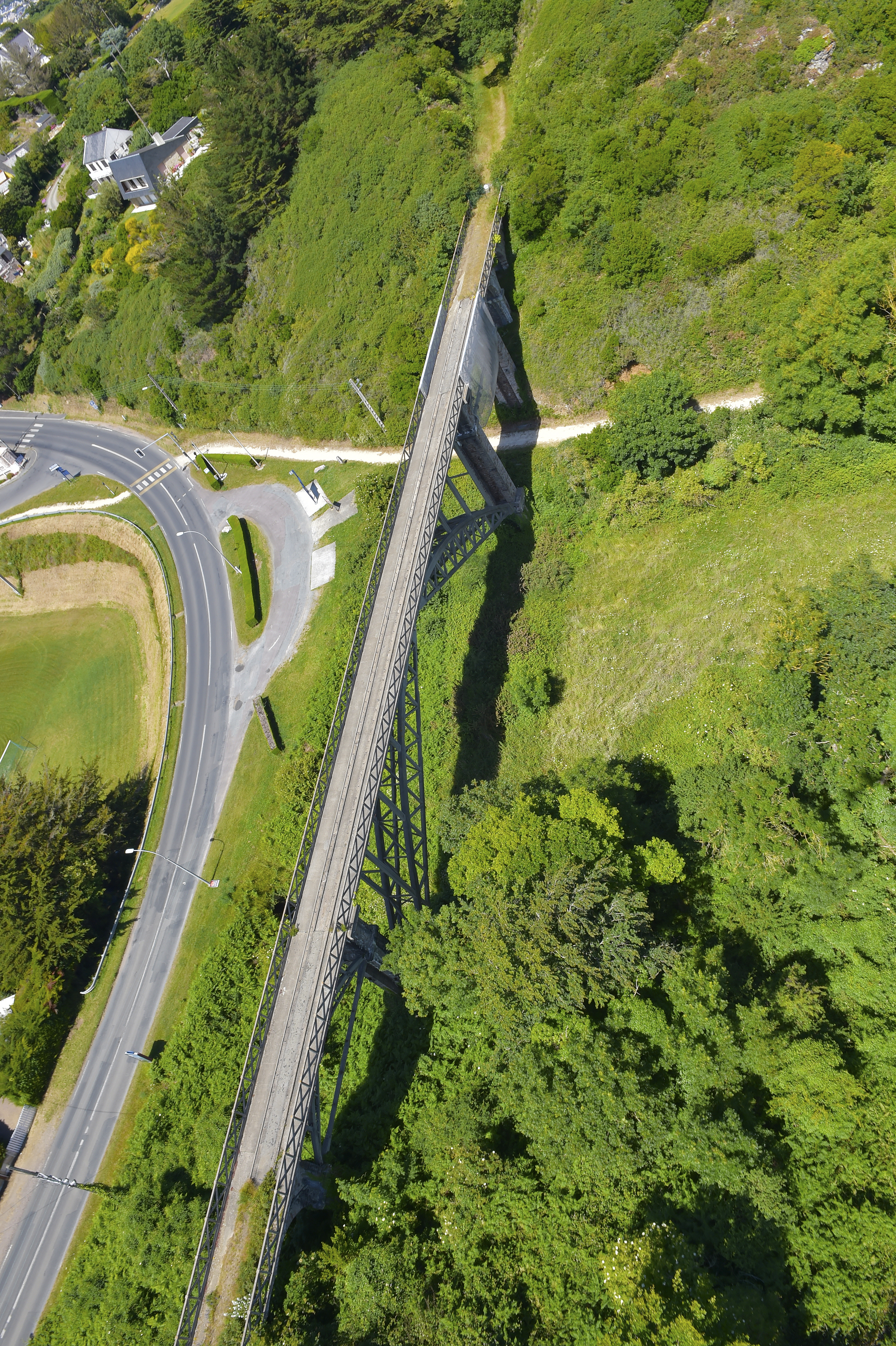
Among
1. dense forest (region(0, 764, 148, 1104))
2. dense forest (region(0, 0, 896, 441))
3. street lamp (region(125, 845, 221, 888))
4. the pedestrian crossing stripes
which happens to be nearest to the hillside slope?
dense forest (region(0, 0, 896, 441))

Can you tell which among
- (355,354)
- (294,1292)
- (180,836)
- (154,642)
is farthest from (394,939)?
(355,354)

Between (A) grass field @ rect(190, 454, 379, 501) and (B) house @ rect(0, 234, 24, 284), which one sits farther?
(B) house @ rect(0, 234, 24, 284)

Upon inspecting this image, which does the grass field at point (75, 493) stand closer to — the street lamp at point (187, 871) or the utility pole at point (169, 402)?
the utility pole at point (169, 402)

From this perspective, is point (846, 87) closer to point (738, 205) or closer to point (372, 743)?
point (738, 205)

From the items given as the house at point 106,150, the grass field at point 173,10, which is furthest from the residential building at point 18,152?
the grass field at point 173,10

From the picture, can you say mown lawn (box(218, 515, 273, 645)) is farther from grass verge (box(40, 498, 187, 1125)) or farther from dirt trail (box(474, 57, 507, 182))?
dirt trail (box(474, 57, 507, 182))

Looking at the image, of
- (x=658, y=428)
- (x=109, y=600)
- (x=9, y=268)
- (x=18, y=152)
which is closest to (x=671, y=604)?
(x=658, y=428)
